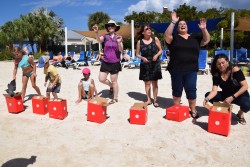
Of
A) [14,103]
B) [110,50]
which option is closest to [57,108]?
[14,103]

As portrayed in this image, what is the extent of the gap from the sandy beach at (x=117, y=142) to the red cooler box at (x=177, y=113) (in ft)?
0.29

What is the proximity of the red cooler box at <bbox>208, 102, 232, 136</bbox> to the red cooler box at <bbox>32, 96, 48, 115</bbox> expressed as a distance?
3202 millimetres

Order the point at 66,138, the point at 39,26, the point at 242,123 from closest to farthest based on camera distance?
the point at 66,138 → the point at 242,123 → the point at 39,26

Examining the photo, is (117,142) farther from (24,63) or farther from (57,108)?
(24,63)

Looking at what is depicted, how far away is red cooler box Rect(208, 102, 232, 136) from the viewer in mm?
3771

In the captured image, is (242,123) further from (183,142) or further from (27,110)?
(27,110)

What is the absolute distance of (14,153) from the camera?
11.2 feet

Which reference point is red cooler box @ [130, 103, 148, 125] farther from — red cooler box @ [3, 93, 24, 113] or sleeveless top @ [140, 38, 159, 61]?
red cooler box @ [3, 93, 24, 113]

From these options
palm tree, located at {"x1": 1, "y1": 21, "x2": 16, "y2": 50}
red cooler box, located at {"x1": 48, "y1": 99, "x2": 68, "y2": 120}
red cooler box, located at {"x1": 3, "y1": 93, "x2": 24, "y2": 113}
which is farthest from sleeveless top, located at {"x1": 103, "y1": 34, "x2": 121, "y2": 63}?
palm tree, located at {"x1": 1, "y1": 21, "x2": 16, "y2": 50}

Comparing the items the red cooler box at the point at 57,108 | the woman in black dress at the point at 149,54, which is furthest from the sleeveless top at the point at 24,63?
the woman in black dress at the point at 149,54

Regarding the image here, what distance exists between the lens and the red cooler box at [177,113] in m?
4.50

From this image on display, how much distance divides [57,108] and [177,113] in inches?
87.6

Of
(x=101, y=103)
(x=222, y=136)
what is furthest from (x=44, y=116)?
(x=222, y=136)

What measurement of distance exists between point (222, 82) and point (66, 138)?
2.76m
